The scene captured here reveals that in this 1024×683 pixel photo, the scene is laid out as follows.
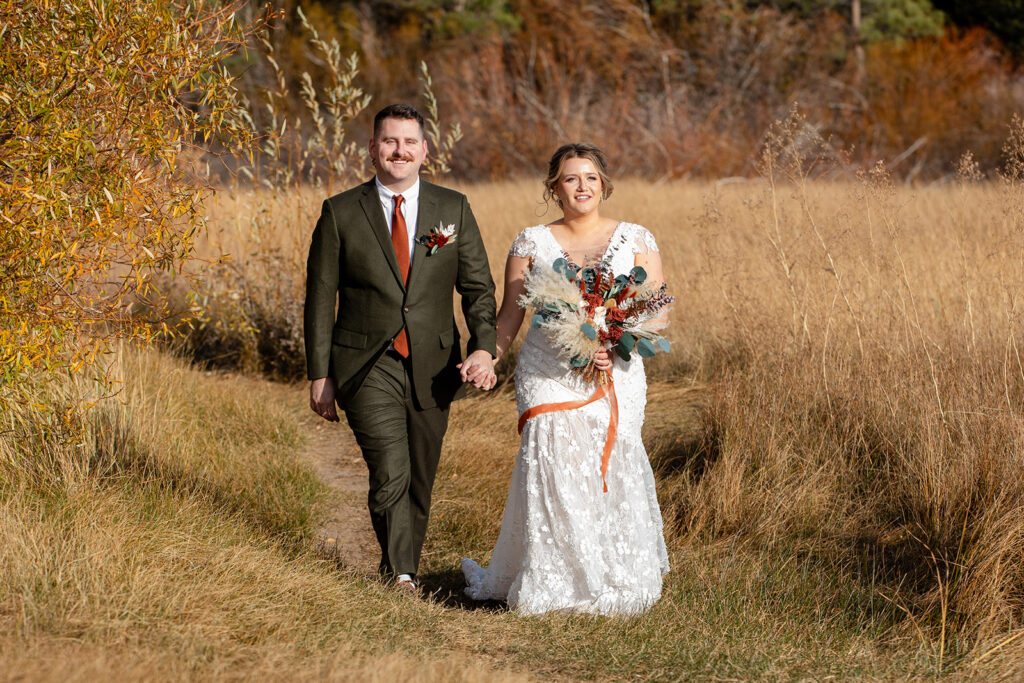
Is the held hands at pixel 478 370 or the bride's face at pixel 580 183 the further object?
the bride's face at pixel 580 183

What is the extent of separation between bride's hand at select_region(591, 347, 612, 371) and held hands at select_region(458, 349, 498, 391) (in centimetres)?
42

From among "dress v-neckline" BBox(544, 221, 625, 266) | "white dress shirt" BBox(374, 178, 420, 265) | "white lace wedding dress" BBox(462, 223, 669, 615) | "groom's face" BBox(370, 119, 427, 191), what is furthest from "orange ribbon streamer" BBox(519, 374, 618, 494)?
"groom's face" BBox(370, 119, 427, 191)

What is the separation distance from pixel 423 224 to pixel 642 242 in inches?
36.8

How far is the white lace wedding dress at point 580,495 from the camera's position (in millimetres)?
4465

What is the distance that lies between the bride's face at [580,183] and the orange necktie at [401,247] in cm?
69

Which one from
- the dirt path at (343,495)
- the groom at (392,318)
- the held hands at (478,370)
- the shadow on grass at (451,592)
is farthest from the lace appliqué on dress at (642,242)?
the dirt path at (343,495)

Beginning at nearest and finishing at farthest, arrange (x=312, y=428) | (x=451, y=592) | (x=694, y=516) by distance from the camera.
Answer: (x=451, y=592), (x=694, y=516), (x=312, y=428)

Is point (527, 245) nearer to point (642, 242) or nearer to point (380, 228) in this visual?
point (642, 242)

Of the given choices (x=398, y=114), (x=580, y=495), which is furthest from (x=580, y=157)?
(x=580, y=495)

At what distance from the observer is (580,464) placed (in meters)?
4.49

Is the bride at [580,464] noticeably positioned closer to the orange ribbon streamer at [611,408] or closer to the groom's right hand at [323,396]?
the orange ribbon streamer at [611,408]

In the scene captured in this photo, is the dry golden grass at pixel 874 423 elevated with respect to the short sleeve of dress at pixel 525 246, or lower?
lower

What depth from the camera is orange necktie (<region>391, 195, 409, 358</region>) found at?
447cm

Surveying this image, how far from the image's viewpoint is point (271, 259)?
9008 millimetres
